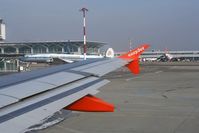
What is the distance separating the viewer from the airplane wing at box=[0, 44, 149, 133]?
3.10 metres

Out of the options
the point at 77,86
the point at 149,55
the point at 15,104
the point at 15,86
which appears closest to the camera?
the point at 15,104

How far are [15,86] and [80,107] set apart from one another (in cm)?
88

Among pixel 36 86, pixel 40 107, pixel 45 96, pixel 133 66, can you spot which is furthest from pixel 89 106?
pixel 133 66

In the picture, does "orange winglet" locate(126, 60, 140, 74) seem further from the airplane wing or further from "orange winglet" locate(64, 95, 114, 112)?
"orange winglet" locate(64, 95, 114, 112)

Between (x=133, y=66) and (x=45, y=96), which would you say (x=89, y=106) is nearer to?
(x=45, y=96)

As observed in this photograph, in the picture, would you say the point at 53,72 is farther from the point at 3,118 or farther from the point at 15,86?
the point at 3,118

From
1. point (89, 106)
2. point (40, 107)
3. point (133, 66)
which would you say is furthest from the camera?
point (133, 66)

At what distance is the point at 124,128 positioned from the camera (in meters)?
7.91

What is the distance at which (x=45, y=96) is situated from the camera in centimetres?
397

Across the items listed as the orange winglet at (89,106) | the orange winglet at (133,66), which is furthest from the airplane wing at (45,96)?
the orange winglet at (133,66)

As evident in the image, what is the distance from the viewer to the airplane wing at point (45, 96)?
3100mm

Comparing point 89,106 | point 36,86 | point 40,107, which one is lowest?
point 89,106

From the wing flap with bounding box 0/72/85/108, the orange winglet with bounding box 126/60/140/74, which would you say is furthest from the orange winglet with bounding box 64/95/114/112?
the orange winglet with bounding box 126/60/140/74

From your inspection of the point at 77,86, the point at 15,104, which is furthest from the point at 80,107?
the point at 15,104
